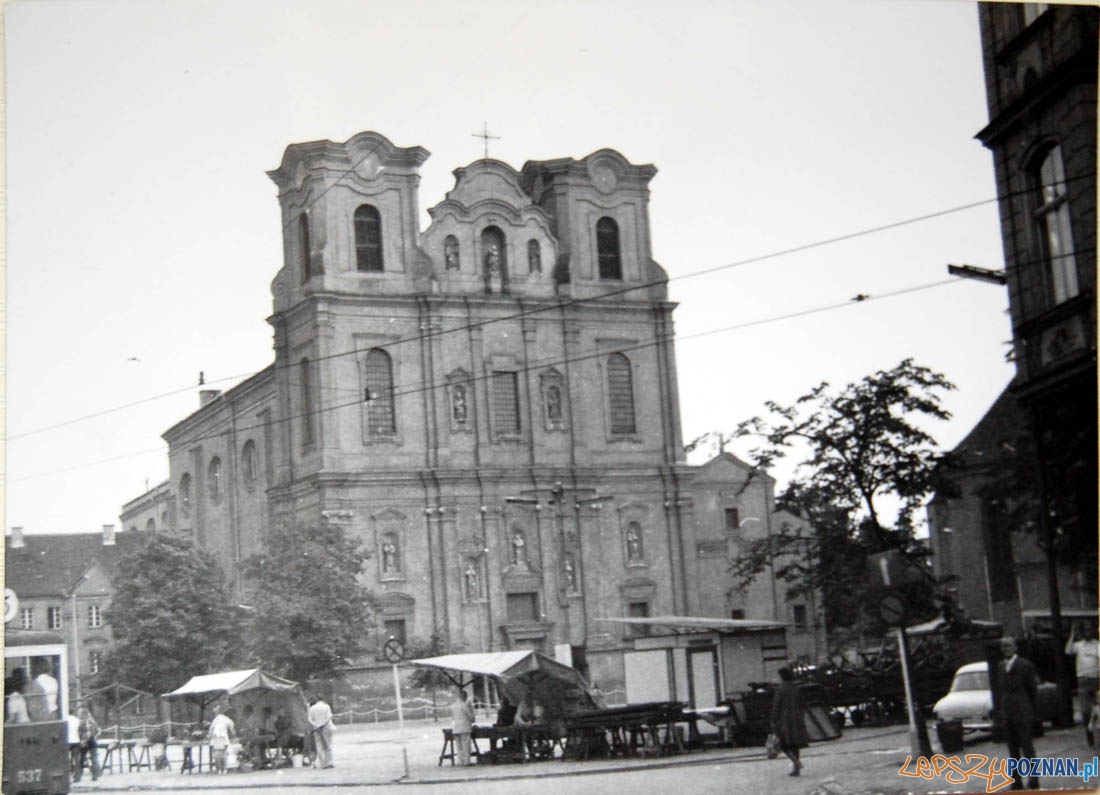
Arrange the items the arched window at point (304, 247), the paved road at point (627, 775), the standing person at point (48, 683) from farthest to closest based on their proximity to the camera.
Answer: the arched window at point (304, 247) → the standing person at point (48, 683) → the paved road at point (627, 775)

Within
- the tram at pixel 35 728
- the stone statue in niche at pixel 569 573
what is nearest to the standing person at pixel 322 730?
the tram at pixel 35 728

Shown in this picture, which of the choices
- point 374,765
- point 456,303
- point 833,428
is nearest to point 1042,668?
point 833,428

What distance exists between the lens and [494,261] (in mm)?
18375

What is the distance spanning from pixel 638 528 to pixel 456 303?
3.40m

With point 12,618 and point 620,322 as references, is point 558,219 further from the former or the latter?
point 12,618

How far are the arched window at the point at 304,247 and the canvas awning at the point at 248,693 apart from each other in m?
4.05

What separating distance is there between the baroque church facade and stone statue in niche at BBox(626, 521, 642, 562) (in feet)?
0.10

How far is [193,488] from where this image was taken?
53.1 ft

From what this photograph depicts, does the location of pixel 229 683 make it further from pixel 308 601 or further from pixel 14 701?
pixel 14 701

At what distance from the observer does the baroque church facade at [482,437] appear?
53.4 feet

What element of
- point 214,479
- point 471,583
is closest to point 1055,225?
point 471,583

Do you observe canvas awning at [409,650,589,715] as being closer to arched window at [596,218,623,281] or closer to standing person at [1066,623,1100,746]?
arched window at [596,218,623,281]

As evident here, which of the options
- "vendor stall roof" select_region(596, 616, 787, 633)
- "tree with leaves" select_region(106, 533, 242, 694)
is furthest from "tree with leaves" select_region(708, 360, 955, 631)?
"tree with leaves" select_region(106, 533, 242, 694)

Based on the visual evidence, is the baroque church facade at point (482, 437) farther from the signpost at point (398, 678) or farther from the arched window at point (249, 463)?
the signpost at point (398, 678)
